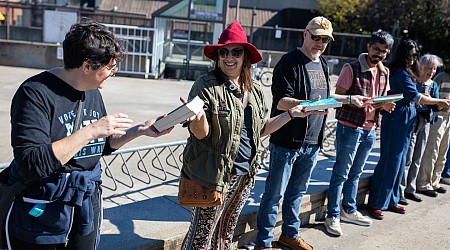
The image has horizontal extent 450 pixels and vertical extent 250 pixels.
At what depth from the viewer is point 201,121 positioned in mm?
2529

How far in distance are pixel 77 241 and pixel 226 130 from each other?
3.42 feet

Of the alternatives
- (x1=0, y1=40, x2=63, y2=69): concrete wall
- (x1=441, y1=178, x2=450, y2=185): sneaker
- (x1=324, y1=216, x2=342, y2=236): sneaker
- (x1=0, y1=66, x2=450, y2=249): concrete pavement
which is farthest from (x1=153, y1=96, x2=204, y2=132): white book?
(x1=0, y1=40, x2=63, y2=69): concrete wall

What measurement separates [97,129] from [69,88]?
0.81ft

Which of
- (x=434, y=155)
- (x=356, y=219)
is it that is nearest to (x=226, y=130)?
(x=356, y=219)

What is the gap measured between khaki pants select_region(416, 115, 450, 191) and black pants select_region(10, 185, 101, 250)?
176 inches

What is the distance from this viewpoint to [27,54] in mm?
17594

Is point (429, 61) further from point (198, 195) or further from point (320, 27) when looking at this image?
point (198, 195)

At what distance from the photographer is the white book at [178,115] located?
218 cm

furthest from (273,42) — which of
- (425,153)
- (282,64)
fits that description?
(282,64)

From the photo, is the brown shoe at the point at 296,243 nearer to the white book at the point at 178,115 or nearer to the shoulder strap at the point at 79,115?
the white book at the point at 178,115

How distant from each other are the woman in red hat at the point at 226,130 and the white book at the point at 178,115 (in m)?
0.34

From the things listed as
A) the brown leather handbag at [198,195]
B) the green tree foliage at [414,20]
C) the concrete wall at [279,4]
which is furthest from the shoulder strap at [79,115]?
the concrete wall at [279,4]

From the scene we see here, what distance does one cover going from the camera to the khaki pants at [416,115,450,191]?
5.55m

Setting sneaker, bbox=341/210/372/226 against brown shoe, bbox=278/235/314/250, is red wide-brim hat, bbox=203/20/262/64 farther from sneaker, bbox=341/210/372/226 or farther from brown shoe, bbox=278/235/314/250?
sneaker, bbox=341/210/372/226
